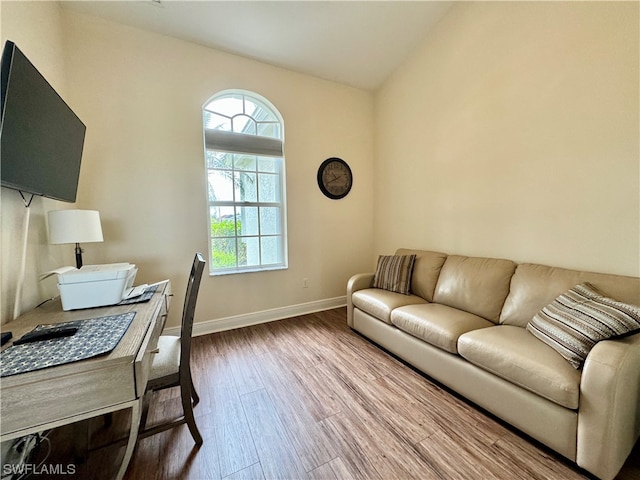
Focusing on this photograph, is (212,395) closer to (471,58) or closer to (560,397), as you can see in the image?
(560,397)

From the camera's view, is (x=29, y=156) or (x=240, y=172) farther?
(x=240, y=172)

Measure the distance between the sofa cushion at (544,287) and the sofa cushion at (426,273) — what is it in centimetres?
64

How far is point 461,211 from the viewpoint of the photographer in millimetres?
2641

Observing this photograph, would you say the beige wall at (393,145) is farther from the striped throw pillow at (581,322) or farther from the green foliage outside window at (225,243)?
the striped throw pillow at (581,322)

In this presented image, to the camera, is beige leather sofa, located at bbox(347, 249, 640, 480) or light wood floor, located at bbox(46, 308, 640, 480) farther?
light wood floor, located at bbox(46, 308, 640, 480)

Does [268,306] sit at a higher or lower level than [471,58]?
lower

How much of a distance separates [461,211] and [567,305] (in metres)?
1.32

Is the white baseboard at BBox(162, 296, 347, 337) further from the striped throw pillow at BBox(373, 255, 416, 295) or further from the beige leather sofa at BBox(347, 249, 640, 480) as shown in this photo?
the striped throw pillow at BBox(373, 255, 416, 295)

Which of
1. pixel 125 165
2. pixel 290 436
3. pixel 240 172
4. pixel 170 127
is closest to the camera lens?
pixel 290 436

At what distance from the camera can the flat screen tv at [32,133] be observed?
3.68ft

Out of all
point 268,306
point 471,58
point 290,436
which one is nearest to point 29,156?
point 290,436

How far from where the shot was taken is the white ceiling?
2246 millimetres

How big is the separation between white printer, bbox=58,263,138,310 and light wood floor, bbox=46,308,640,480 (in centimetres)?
76

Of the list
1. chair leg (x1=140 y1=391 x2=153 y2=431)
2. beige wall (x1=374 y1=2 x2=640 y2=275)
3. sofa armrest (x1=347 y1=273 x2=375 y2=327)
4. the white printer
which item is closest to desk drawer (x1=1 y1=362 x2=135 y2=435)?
chair leg (x1=140 y1=391 x2=153 y2=431)
